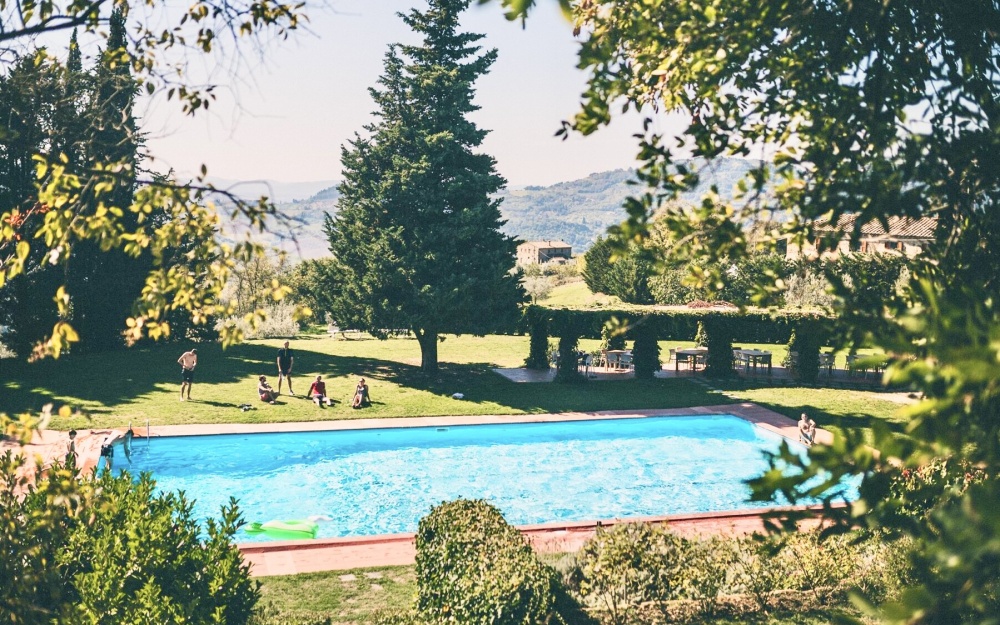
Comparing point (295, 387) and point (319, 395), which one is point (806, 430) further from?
point (295, 387)

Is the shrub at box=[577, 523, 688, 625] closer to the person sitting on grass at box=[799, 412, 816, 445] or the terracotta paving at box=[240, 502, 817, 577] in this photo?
the terracotta paving at box=[240, 502, 817, 577]

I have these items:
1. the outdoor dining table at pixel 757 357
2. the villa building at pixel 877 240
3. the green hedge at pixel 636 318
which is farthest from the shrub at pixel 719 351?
the villa building at pixel 877 240

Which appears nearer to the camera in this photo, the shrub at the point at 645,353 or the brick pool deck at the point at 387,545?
the brick pool deck at the point at 387,545

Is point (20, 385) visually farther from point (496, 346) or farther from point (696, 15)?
point (696, 15)

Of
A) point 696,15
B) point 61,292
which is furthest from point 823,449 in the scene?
point 61,292

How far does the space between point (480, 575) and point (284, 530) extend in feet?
27.9

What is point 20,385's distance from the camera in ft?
84.6

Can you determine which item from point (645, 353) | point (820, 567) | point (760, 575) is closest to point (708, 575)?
point (760, 575)

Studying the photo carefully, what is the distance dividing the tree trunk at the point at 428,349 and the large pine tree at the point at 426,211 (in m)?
0.04

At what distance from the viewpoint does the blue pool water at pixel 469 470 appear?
1781 centimetres

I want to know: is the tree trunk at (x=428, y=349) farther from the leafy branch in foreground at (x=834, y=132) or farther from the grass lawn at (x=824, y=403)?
the leafy branch in foreground at (x=834, y=132)

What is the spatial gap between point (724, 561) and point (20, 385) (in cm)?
2407

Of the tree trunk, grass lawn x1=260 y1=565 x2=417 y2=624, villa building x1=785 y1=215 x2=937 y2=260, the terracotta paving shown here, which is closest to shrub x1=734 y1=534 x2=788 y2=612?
the terracotta paving

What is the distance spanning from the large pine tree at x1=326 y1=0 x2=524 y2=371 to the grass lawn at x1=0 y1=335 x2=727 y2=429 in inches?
98.6
